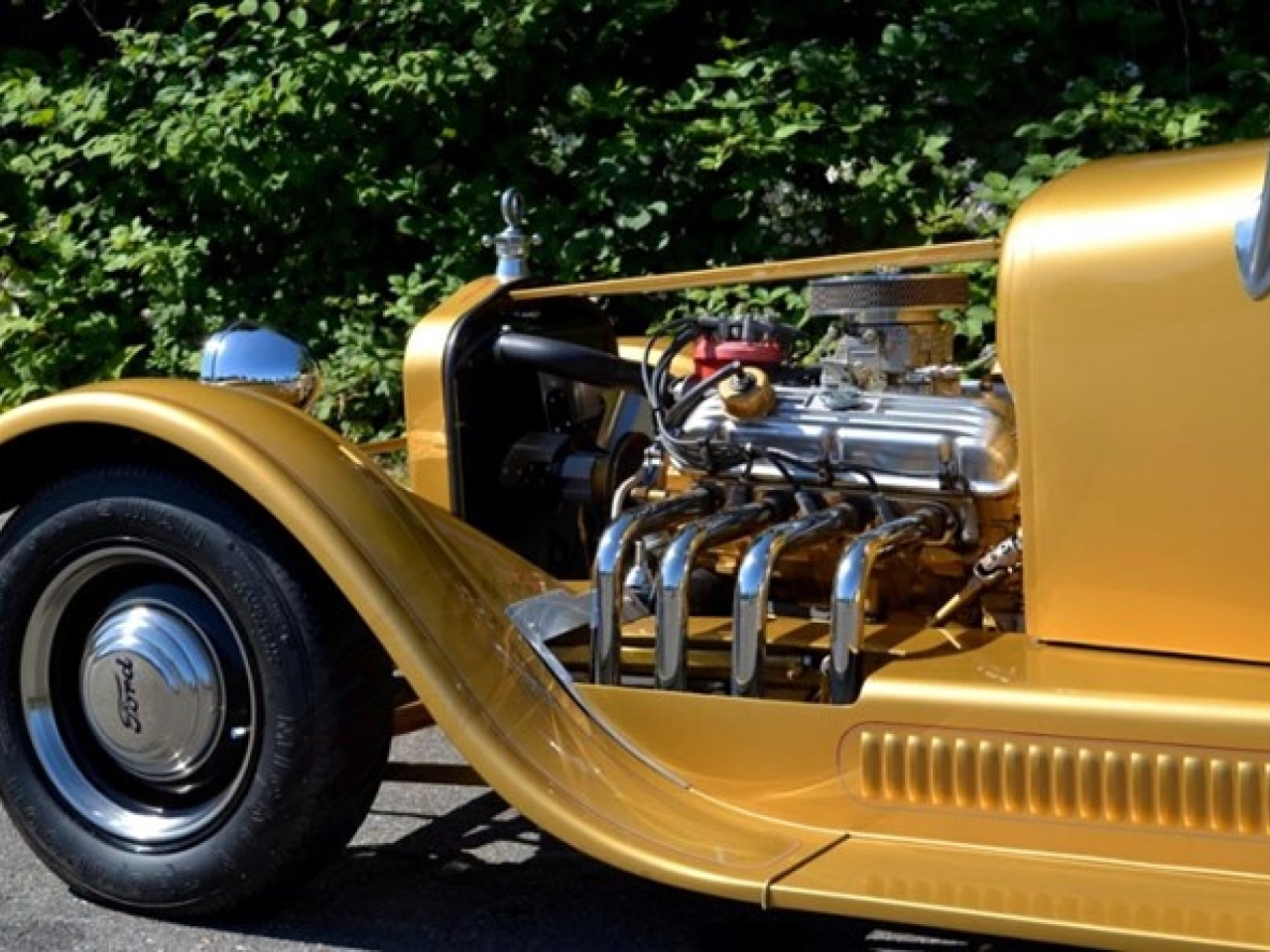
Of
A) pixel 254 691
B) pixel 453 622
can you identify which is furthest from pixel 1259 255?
pixel 254 691

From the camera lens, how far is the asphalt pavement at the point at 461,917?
3385 millimetres

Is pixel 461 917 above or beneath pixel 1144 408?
beneath

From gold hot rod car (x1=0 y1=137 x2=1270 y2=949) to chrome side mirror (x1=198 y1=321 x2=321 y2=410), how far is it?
35 centimetres

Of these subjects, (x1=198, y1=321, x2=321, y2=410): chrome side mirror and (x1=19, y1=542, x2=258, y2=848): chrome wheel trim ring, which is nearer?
(x1=19, y1=542, x2=258, y2=848): chrome wheel trim ring

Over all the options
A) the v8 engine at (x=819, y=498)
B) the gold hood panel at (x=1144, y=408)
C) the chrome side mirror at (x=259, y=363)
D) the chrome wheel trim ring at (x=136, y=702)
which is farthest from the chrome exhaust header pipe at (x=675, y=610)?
the chrome side mirror at (x=259, y=363)

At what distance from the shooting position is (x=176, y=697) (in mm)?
3434

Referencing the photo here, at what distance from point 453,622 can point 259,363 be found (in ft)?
3.53

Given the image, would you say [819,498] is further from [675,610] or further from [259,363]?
[259,363]

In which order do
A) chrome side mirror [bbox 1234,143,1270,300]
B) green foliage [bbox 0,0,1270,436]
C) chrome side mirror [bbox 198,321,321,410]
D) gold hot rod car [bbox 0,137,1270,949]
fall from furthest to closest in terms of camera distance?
green foliage [bbox 0,0,1270,436] < chrome side mirror [bbox 198,321,321,410] < gold hot rod car [bbox 0,137,1270,949] < chrome side mirror [bbox 1234,143,1270,300]

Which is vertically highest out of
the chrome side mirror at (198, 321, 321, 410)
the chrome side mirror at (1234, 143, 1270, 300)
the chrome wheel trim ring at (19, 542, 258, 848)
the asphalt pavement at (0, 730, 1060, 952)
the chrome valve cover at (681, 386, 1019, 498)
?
the chrome side mirror at (1234, 143, 1270, 300)

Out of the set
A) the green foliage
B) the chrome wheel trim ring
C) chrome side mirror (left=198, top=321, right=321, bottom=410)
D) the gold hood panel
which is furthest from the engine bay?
the green foliage

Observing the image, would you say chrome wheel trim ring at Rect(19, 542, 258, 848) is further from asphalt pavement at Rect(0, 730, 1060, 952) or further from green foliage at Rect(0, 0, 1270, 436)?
green foliage at Rect(0, 0, 1270, 436)

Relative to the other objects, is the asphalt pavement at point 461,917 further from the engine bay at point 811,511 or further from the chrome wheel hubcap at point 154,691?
the engine bay at point 811,511

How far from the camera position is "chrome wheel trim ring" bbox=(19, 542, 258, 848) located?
11.2ft
